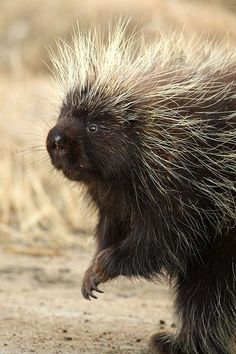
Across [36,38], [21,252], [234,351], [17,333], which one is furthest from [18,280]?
[36,38]

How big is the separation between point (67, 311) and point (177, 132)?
1.42 metres

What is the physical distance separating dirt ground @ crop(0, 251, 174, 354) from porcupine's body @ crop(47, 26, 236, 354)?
0.39 meters

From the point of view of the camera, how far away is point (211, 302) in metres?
3.76

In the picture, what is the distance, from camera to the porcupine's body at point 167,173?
3.63 metres

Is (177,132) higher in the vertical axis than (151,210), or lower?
higher

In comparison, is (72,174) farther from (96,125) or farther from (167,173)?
(167,173)

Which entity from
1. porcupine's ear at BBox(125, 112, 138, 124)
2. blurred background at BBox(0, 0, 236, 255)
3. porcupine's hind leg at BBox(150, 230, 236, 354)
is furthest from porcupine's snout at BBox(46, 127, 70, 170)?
porcupine's hind leg at BBox(150, 230, 236, 354)

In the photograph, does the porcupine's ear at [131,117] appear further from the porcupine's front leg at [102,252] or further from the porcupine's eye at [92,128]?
the porcupine's front leg at [102,252]

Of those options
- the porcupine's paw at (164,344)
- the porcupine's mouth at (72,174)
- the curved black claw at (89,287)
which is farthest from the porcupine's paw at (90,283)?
the porcupine's paw at (164,344)

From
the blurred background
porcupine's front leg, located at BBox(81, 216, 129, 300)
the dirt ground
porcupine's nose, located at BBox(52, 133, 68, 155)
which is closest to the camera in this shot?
porcupine's nose, located at BBox(52, 133, 68, 155)

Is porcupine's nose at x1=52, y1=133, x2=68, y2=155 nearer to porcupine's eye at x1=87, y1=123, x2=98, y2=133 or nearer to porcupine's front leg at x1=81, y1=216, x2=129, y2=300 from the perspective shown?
porcupine's eye at x1=87, y1=123, x2=98, y2=133

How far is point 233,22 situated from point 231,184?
699 cm

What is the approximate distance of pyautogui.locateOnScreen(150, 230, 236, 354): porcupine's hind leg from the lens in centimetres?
369

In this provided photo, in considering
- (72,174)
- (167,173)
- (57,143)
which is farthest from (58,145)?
(167,173)
